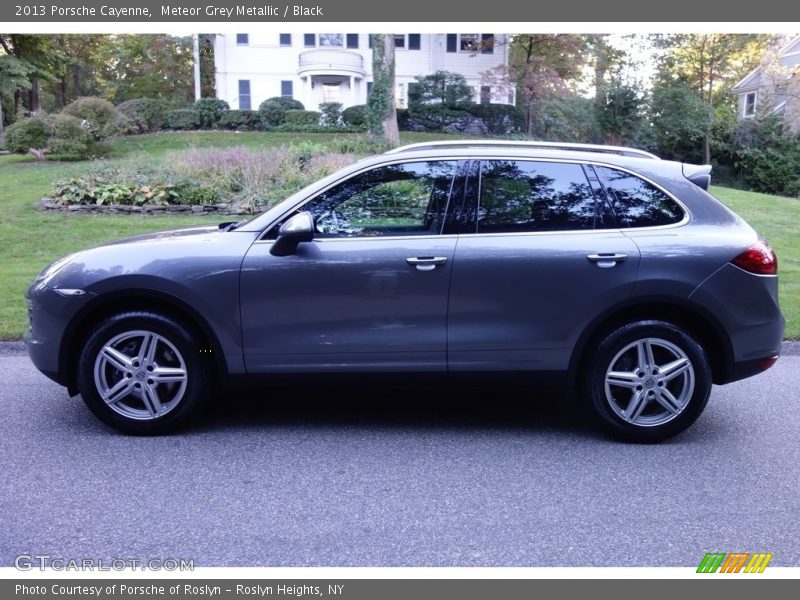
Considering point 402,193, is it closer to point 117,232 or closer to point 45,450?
point 45,450

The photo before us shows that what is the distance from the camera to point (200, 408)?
4898 millimetres

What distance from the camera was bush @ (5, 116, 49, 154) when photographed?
21.6 metres

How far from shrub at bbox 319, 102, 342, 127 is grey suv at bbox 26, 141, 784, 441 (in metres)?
27.9

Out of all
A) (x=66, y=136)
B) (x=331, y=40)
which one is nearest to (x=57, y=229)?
(x=66, y=136)

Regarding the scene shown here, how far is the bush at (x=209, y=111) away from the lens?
107 feet

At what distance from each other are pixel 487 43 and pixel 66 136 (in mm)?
19947

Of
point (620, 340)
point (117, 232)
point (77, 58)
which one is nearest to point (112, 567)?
point (620, 340)

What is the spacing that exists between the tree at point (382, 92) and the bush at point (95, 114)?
8.43m

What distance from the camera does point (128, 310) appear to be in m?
4.85

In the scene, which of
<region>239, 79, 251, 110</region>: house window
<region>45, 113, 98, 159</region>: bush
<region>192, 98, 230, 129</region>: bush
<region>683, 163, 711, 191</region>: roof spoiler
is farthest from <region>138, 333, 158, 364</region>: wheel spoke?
<region>239, 79, 251, 110</region>: house window

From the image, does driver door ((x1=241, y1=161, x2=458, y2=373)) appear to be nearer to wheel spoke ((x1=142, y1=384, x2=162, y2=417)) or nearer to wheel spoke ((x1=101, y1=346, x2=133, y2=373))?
wheel spoke ((x1=142, y1=384, x2=162, y2=417))

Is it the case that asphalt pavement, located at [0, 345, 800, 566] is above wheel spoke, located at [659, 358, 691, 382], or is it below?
below

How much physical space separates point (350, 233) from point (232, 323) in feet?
3.09

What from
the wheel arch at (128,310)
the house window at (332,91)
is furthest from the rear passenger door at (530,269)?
the house window at (332,91)
